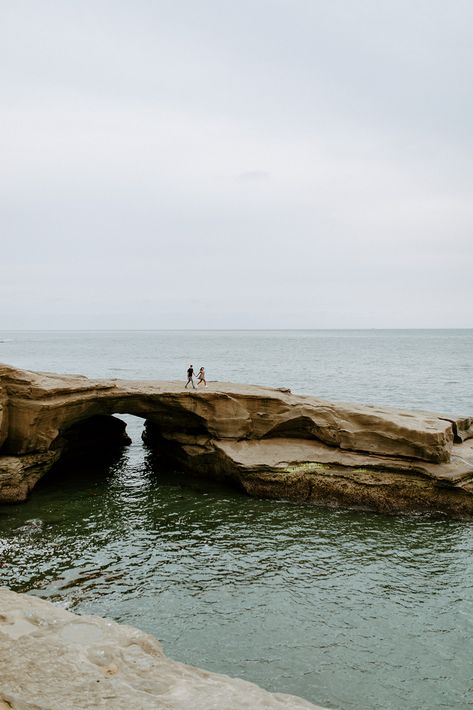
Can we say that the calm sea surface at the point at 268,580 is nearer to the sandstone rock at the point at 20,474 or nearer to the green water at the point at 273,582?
the green water at the point at 273,582

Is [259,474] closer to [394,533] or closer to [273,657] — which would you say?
[394,533]

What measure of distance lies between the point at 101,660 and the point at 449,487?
1536 centimetres

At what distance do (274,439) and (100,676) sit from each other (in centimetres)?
1594

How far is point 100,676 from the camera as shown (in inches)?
306

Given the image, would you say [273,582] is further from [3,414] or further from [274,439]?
[3,414]

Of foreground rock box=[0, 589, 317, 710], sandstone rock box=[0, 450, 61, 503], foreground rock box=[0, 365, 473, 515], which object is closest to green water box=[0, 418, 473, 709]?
sandstone rock box=[0, 450, 61, 503]

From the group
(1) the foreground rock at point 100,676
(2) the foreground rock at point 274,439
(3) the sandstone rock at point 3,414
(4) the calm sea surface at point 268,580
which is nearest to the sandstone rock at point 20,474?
(2) the foreground rock at point 274,439

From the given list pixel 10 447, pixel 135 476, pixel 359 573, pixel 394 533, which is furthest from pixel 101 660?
pixel 135 476

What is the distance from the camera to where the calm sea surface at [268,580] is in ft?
37.6

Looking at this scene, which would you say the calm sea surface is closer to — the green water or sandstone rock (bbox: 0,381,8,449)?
the green water

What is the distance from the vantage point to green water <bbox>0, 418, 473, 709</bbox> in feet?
37.5

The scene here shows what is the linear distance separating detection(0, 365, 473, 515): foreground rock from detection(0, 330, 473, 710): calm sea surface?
0.92 metres

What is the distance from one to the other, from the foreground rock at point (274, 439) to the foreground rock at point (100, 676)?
12402 millimetres

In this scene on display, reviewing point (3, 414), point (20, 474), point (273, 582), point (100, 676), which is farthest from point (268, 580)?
point (3, 414)
